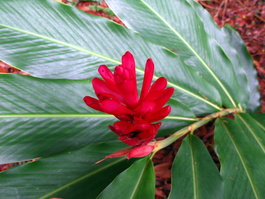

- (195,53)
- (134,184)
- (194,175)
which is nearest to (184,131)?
(194,175)

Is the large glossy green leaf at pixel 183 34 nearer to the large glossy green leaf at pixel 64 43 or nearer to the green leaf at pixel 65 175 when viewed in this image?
the large glossy green leaf at pixel 64 43

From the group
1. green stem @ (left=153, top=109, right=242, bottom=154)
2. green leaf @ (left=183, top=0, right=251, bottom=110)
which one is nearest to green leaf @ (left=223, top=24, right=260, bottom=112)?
green leaf @ (left=183, top=0, right=251, bottom=110)

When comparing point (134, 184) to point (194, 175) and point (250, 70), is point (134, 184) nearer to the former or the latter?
point (194, 175)

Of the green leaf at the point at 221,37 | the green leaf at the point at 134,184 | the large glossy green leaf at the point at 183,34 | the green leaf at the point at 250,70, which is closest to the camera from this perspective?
the green leaf at the point at 134,184

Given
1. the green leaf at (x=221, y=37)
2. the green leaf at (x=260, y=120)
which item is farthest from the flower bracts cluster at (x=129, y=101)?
the green leaf at (x=221, y=37)

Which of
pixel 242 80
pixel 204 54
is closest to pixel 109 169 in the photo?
pixel 204 54

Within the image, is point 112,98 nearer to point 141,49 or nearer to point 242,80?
point 141,49
